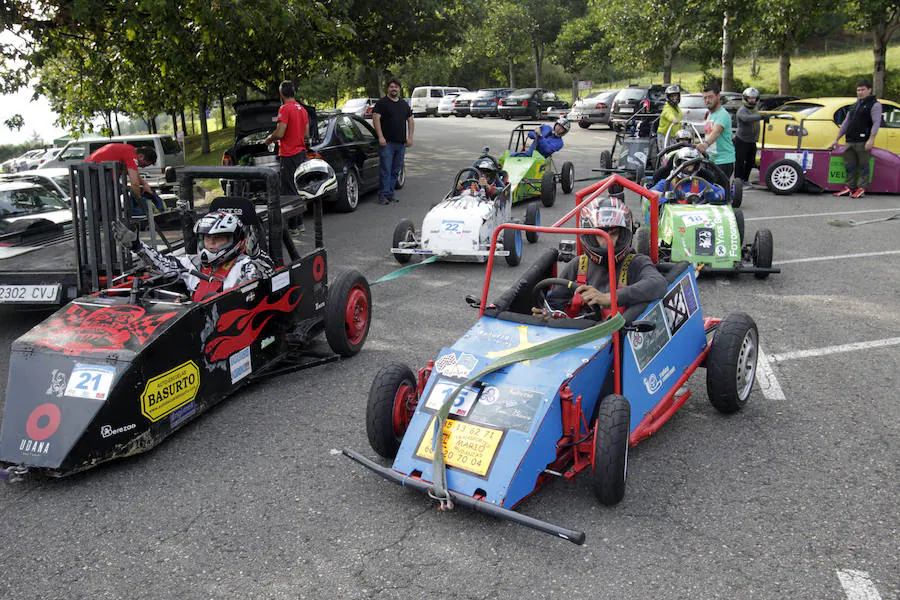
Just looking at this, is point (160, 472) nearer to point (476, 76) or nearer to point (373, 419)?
point (373, 419)

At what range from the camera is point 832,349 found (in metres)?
6.38

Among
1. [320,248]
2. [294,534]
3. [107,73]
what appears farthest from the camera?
[107,73]

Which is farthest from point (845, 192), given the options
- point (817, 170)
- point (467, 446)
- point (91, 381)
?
point (91, 381)

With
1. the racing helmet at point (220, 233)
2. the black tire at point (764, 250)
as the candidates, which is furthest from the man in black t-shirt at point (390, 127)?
the racing helmet at point (220, 233)

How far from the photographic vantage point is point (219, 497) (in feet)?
14.5

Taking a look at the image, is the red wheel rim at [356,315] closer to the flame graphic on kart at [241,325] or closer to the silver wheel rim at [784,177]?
the flame graphic on kart at [241,325]

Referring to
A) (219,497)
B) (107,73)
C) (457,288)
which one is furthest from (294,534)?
(107,73)

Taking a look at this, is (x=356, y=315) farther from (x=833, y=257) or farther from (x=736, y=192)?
(x=736, y=192)

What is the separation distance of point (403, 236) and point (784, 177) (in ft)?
25.6

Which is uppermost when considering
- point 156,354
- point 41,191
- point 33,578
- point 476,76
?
point 476,76

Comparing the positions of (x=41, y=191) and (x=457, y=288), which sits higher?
(x=41, y=191)

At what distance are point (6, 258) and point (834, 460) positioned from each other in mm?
7182

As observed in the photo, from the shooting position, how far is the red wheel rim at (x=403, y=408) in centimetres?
457

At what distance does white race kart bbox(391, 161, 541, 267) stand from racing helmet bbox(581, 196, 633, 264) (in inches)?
144
